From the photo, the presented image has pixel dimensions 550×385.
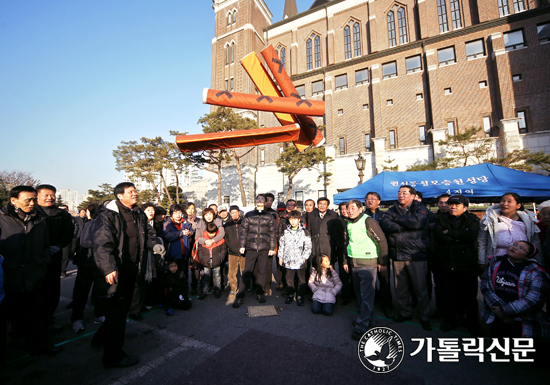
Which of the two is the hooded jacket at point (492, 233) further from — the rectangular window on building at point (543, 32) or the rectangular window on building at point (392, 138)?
the rectangular window on building at point (543, 32)

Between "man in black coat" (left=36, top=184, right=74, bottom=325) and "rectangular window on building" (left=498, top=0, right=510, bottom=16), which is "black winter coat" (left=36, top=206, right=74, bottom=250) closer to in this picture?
"man in black coat" (left=36, top=184, right=74, bottom=325)

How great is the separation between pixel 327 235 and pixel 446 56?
88.4 ft

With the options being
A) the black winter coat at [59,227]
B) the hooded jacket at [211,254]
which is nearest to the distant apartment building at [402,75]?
the hooded jacket at [211,254]

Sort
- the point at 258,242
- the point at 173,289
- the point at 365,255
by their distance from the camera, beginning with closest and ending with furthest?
1. the point at 365,255
2. the point at 173,289
3. the point at 258,242

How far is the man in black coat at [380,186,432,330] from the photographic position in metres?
3.83

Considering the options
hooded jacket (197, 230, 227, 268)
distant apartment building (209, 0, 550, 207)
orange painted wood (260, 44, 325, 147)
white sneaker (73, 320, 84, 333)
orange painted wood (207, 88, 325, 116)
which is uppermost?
distant apartment building (209, 0, 550, 207)

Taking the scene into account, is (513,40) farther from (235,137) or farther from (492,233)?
(235,137)

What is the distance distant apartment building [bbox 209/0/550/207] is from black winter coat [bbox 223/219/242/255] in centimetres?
2017

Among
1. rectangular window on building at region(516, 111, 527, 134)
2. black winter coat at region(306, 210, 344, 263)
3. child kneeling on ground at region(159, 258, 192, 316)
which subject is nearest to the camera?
child kneeling on ground at region(159, 258, 192, 316)

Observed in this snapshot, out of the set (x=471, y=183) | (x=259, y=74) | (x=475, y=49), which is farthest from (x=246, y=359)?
(x=475, y=49)

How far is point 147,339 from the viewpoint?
136 inches

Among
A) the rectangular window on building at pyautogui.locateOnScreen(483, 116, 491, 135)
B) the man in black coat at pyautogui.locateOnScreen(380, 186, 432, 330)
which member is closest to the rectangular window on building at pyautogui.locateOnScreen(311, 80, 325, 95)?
the rectangular window on building at pyautogui.locateOnScreen(483, 116, 491, 135)

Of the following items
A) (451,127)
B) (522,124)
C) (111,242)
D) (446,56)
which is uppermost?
(446,56)

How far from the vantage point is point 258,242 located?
5156 mm
